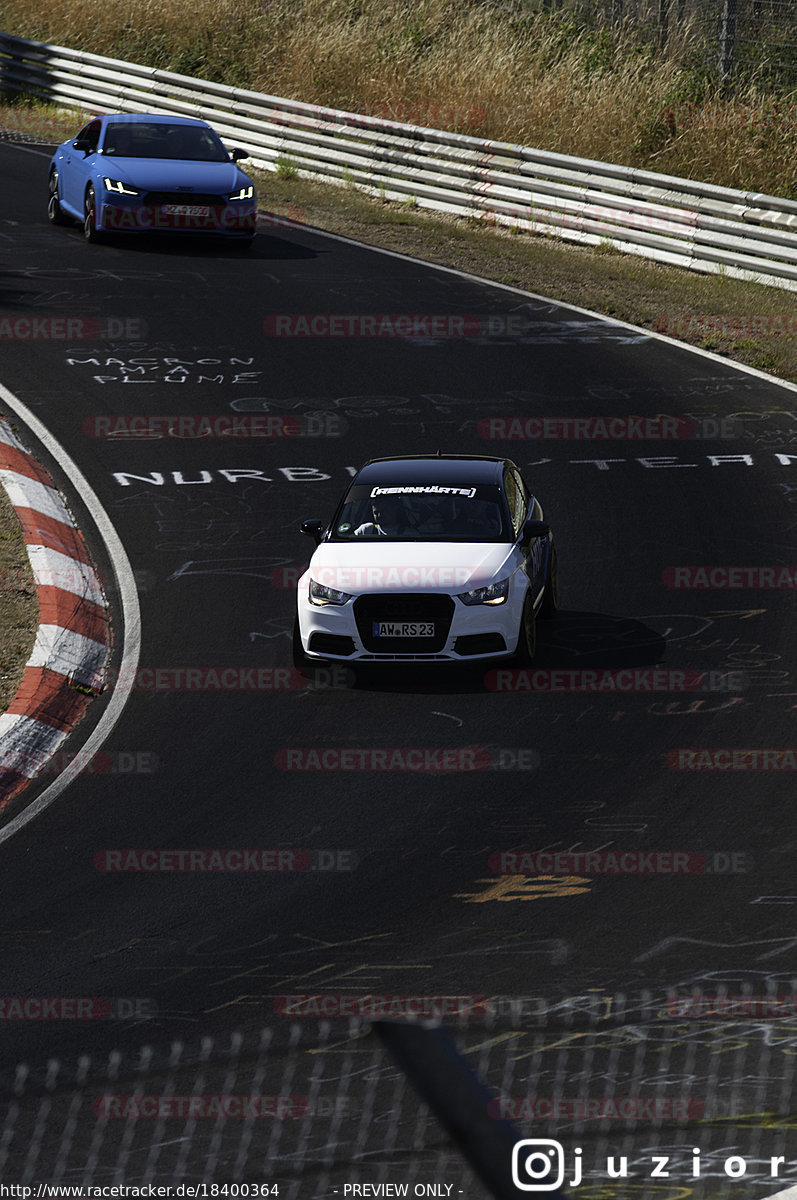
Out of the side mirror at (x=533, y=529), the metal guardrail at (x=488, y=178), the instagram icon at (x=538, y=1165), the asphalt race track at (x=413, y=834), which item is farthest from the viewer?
the metal guardrail at (x=488, y=178)

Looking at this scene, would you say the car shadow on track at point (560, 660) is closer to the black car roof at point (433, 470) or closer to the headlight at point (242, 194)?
the black car roof at point (433, 470)

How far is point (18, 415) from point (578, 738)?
31.5ft

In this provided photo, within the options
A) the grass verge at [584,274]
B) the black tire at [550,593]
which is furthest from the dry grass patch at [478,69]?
the black tire at [550,593]

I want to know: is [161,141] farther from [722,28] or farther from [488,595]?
[488,595]

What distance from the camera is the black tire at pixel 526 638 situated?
1201 cm

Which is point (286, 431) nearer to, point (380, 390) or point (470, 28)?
point (380, 390)

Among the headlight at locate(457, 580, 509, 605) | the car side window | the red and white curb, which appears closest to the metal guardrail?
the car side window

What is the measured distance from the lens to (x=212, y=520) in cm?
1530

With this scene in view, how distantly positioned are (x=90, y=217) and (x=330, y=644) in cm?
1426

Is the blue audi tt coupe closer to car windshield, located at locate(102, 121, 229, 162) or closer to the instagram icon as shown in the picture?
car windshield, located at locate(102, 121, 229, 162)

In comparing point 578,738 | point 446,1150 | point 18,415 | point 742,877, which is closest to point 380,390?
point 18,415

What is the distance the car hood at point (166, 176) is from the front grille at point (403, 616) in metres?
13.1

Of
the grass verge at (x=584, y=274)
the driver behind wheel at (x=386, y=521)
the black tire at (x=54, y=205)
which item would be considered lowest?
the grass verge at (x=584, y=274)

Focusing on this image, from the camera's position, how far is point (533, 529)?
41.1 ft
